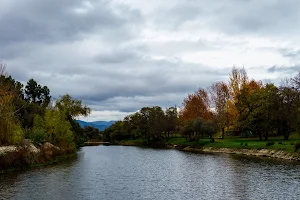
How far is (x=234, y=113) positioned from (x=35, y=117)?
5892cm

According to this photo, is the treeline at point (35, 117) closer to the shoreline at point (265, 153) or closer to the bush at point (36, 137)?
the bush at point (36, 137)

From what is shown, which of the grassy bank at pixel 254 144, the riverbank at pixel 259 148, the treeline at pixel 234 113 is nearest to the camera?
the riverbank at pixel 259 148

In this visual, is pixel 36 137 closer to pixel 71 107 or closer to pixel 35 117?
pixel 35 117

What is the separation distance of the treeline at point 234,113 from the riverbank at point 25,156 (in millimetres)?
46487

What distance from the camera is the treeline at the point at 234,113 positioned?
266ft

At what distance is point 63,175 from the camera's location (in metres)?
43.1

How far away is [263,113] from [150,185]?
194ft

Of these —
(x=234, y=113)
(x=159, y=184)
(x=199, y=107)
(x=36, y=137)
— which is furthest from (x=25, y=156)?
(x=199, y=107)

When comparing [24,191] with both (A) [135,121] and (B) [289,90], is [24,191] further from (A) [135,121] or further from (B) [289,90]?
(A) [135,121]

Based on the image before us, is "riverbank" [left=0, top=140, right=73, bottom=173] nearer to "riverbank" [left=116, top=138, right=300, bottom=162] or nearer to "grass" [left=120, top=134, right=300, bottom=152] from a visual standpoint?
"riverbank" [left=116, top=138, right=300, bottom=162]

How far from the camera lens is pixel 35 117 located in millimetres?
73188

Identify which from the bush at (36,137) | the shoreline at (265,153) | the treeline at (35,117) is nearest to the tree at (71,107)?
the treeline at (35,117)

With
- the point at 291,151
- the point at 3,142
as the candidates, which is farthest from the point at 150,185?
the point at 291,151

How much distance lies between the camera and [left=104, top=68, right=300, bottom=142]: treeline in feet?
266
